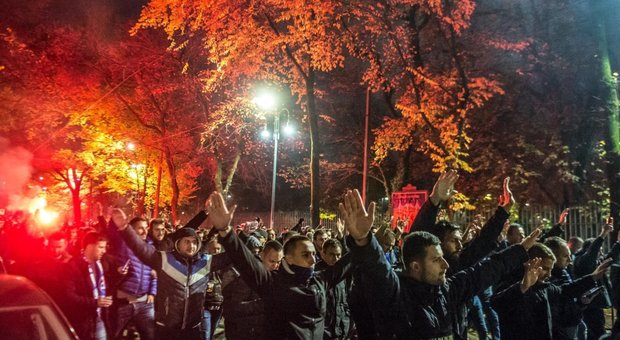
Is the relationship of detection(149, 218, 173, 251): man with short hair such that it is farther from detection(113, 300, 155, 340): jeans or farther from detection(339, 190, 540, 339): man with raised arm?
detection(339, 190, 540, 339): man with raised arm

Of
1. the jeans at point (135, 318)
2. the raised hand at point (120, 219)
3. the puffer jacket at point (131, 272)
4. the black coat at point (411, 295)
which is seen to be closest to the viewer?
the black coat at point (411, 295)

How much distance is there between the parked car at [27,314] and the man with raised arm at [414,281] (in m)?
1.63

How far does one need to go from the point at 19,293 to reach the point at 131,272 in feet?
15.6

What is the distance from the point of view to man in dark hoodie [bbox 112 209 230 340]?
243 inches

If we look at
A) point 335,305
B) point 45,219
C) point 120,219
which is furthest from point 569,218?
point 45,219

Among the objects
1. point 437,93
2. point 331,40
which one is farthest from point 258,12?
point 437,93

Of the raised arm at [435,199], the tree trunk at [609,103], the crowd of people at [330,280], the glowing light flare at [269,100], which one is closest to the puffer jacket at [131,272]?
the crowd of people at [330,280]

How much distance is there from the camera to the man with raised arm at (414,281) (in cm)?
316

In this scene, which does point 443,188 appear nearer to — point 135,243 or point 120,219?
point 135,243

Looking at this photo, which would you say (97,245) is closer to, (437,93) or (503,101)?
(437,93)

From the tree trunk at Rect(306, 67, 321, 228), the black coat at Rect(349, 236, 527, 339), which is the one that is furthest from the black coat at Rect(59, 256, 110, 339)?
the tree trunk at Rect(306, 67, 321, 228)

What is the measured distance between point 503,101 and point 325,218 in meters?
10.1

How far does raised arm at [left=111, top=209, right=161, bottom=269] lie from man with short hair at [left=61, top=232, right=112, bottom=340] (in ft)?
1.08

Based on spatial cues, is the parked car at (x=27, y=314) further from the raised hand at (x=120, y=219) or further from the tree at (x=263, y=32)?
the tree at (x=263, y=32)
